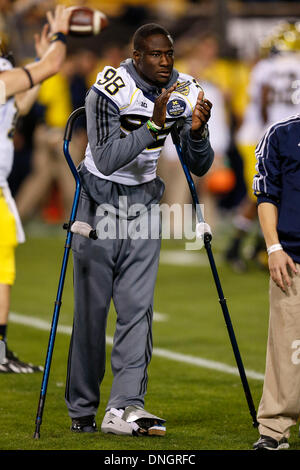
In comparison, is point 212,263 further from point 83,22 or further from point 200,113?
point 83,22

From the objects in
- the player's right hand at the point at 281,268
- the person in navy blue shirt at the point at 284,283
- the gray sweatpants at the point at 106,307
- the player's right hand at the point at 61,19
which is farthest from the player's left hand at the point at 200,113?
the player's right hand at the point at 61,19

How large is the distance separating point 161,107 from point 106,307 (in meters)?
1.14

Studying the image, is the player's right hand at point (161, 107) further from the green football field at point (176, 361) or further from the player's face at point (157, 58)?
the green football field at point (176, 361)

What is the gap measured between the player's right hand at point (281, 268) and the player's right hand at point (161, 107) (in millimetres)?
843

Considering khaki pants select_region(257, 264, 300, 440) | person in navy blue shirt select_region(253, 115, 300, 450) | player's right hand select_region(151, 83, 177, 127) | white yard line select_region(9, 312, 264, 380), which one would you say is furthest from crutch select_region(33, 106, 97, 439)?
white yard line select_region(9, 312, 264, 380)

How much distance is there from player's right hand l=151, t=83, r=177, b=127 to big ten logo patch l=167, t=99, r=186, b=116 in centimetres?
14

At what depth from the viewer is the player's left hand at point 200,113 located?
18.8ft

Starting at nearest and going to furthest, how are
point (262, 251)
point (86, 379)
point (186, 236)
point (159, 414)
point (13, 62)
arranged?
point (86, 379), point (159, 414), point (13, 62), point (262, 251), point (186, 236)

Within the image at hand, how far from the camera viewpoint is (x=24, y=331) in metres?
9.34

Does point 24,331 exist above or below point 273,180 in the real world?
below

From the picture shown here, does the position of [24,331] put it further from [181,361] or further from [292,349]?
[292,349]
